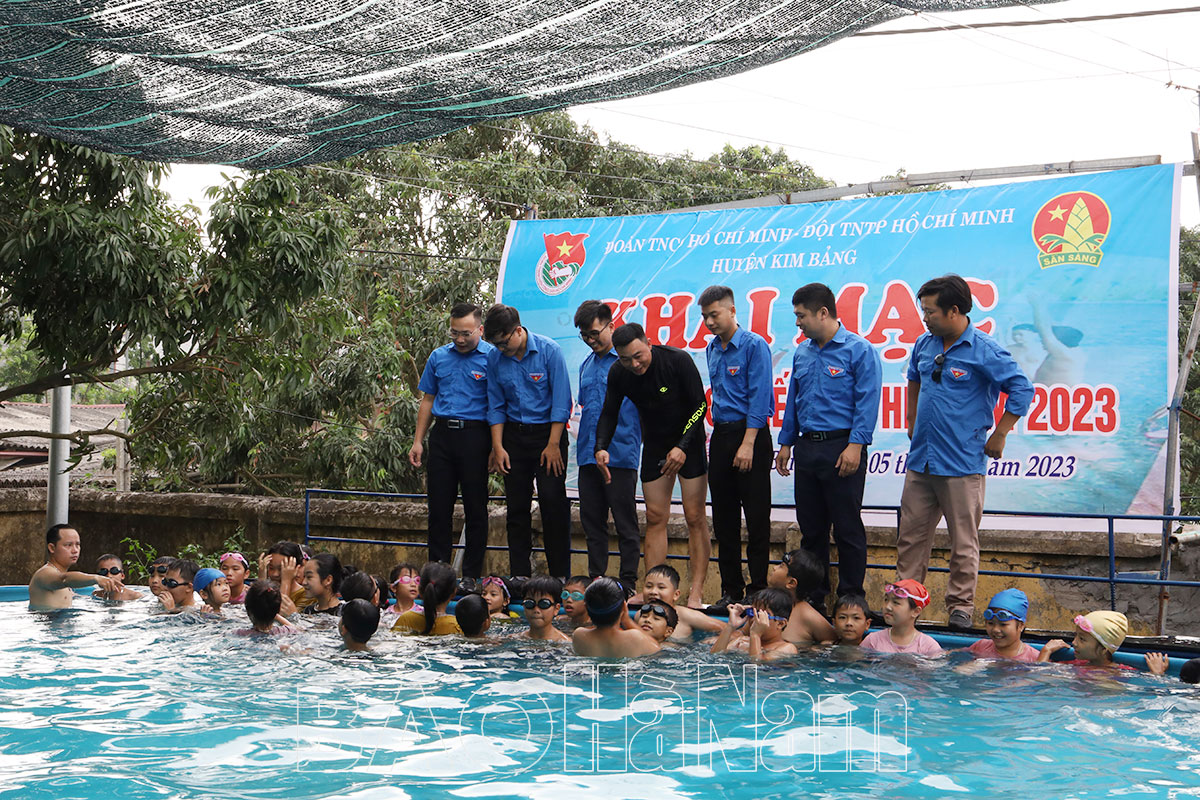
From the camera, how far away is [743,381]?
7.91 m

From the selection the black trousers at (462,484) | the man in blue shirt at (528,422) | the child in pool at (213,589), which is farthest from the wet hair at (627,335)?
the child in pool at (213,589)

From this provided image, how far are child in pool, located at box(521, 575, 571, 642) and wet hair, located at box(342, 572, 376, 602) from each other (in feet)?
3.78

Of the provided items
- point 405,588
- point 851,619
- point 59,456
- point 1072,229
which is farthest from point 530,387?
point 59,456

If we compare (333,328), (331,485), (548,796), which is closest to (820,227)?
(333,328)

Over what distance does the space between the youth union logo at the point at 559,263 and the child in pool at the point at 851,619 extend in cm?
448

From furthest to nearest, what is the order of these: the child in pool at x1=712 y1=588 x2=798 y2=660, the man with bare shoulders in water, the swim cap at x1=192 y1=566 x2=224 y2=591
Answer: the man with bare shoulders in water < the swim cap at x1=192 y1=566 x2=224 y2=591 < the child in pool at x1=712 y1=588 x2=798 y2=660

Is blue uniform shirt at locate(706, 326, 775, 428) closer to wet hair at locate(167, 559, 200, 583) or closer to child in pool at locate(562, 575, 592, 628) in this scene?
child in pool at locate(562, 575, 592, 628)

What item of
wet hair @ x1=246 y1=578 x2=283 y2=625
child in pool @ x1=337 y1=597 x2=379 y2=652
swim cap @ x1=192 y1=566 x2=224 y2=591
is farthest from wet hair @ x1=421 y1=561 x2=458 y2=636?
swim cap @ x1=192 y1=566 x2=224 y2=591

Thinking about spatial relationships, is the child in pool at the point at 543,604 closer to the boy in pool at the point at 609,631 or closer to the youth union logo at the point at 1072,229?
Answer: the boy in pool at the point at 609,631

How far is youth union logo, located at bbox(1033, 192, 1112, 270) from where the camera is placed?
26.5 feet

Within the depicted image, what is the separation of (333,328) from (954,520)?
582cm

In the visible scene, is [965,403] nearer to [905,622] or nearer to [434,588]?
[905,622]

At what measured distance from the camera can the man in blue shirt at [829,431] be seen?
23.8ft

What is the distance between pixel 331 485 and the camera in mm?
16328
